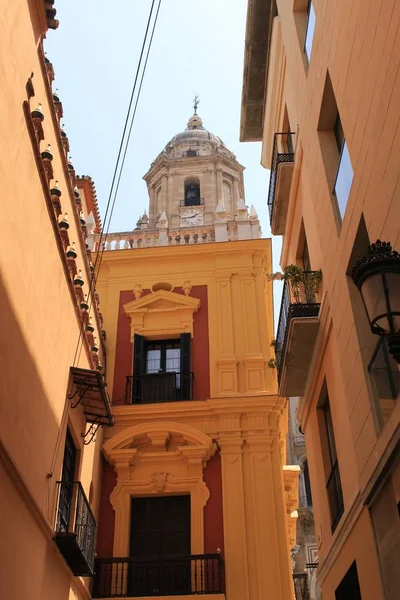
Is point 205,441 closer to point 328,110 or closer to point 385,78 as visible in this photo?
point 328,110

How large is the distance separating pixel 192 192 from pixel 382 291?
38.8 m

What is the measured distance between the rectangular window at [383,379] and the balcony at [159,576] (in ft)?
24.8

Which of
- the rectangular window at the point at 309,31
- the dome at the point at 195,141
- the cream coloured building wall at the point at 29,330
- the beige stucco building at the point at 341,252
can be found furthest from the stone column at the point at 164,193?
the rectangular window at the point at 309,31

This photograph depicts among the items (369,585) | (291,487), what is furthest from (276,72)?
(369,585)

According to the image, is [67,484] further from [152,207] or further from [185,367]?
[152,207]

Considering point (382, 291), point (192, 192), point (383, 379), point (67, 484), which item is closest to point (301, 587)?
point (67, 484)

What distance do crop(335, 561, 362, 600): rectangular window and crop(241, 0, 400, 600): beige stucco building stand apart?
0.02m

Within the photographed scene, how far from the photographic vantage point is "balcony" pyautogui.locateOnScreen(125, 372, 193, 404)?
1697 cm

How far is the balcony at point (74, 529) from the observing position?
1131 cm

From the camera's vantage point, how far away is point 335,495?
1002cm

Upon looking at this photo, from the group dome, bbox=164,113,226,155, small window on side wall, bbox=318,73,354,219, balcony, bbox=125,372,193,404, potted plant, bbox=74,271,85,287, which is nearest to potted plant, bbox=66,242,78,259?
potted plant, bbox=74,271,85,287

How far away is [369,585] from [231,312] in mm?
10962

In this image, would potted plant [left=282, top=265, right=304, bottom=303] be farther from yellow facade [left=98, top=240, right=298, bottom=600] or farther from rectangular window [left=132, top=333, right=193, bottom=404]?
rectangular window [left=132, top=333, right=193, bottom=404]

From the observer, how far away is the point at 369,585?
7.70 m
